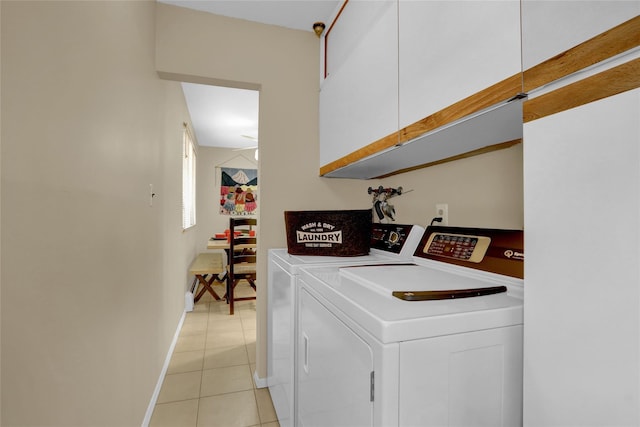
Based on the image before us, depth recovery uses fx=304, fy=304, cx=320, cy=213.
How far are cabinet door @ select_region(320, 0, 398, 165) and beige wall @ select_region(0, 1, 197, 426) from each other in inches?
41.6

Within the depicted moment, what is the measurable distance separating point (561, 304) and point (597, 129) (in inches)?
13.7

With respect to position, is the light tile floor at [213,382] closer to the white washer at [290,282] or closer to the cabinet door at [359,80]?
the white washer at [290,282]

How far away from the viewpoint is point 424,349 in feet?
2.28

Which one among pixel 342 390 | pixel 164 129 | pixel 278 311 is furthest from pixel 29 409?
pixel 164 129

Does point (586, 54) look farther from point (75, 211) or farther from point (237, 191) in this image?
point (237, 191)

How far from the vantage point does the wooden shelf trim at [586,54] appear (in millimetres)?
516

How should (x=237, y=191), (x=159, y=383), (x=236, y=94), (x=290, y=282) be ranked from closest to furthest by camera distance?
(x=290, y=282), (x=159, y=383), (x=236, y=94), (x=237, y=191)

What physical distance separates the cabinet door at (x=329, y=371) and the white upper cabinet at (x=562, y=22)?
783 mm

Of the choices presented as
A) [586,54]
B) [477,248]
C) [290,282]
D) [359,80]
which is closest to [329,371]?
[290,282]

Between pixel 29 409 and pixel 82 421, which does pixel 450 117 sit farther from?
pixel 82 421

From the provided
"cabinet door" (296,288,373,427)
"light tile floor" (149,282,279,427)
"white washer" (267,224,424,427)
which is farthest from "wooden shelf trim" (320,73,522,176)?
"light tile floor" (149,282,279,427)

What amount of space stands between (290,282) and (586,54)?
1247 millimetres

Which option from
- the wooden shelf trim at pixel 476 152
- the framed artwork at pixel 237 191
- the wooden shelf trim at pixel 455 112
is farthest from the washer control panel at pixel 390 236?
the framed artwork at pixel 237 191

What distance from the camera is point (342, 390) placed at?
870mm
